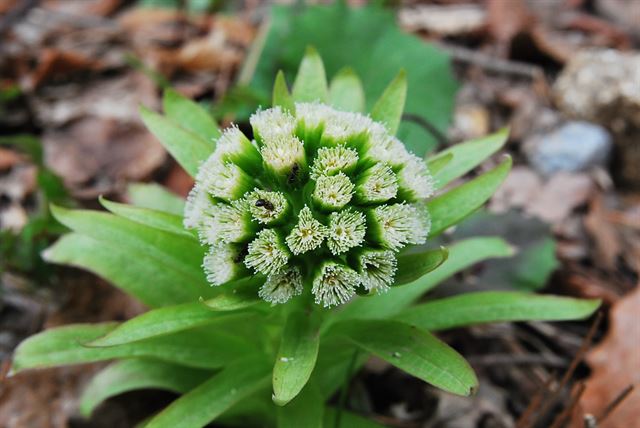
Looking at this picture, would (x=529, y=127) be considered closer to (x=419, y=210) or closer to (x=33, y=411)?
(x=419, y=210)

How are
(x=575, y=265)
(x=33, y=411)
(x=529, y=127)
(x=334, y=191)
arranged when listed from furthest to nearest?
(x=529, y=127)
(x=575, y=265)
(x=33, y=411)
(x=334, y=191)

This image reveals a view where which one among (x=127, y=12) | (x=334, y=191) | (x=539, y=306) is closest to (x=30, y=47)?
(x=127, y=12)

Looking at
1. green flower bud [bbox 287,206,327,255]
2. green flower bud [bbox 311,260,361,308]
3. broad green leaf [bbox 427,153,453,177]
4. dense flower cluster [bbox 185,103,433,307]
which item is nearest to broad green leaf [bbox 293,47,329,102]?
dense flower cluster [bbox 185,103,433,307]

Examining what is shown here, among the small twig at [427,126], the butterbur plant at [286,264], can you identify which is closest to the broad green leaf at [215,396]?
the butterbur plant at [286,264]

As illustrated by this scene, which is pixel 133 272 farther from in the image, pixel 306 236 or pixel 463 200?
pixel 463 200

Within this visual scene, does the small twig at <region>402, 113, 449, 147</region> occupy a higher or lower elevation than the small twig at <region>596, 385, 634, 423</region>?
higher

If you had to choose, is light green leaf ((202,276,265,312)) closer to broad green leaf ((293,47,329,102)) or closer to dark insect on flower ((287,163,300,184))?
dark insect on flower ((287,163,300,184))

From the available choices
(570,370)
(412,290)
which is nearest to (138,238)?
(412,290)
